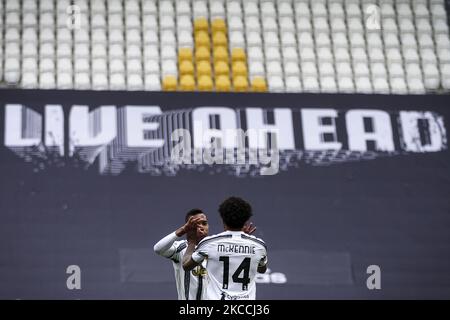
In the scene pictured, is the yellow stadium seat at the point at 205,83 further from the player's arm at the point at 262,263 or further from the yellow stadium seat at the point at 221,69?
the player's arm at the point at 262,263

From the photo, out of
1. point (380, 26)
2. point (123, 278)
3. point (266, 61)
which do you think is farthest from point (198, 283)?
point (380, 26)

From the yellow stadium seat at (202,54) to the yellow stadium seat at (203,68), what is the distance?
99mm

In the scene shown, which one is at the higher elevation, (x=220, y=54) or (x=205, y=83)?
(x=220, y=54)

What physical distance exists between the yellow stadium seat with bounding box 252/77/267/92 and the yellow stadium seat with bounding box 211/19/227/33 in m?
0.97

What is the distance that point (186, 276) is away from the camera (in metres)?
6.61

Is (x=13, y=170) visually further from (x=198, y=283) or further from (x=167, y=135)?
(x=198, y=283)

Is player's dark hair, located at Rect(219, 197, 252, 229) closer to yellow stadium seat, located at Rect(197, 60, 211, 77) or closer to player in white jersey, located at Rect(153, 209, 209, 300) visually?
player in white jersey, located at Rect(153, 209, 209, 300)

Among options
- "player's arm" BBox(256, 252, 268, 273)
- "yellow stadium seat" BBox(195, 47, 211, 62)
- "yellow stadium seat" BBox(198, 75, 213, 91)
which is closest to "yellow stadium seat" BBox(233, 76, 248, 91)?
"yellow stadium seat" BBox(198, 75, 213, 91)

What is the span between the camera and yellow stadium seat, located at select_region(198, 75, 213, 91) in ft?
41.6

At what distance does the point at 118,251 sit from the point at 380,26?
5153 millimetres

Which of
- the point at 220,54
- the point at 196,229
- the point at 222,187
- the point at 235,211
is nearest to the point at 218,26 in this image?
the point at 220,54

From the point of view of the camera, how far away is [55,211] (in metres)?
11.1

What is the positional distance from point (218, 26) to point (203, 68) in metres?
0.80

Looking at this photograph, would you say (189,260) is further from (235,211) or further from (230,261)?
(235,211)
